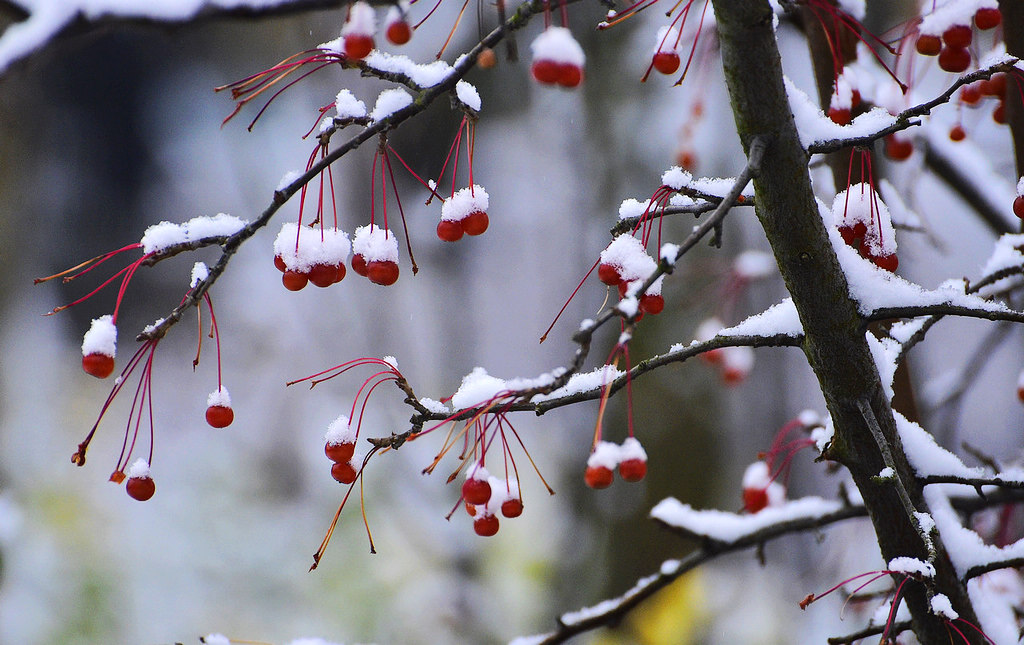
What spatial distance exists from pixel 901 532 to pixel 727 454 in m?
4.82

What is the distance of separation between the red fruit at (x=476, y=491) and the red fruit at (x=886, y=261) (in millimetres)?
603

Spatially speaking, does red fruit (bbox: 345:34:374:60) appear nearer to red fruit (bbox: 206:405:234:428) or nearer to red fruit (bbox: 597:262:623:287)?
red fruit (bbox: 597:262:623:287)

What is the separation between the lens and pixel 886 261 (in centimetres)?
98

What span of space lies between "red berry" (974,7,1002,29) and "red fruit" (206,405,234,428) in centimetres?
131

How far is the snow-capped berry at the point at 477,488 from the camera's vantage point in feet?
3.05

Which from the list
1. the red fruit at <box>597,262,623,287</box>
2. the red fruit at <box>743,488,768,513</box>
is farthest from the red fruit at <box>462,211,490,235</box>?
the red fruit at <box>743,488,768,513</box>

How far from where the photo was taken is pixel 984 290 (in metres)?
1.38

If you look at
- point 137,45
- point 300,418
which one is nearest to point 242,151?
point 137,45

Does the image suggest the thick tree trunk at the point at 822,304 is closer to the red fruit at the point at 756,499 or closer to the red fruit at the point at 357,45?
the red fruit at the point at 357,45


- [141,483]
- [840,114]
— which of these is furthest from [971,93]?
[141,483]

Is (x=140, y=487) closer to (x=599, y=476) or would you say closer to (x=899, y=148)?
(x=599, y=476)

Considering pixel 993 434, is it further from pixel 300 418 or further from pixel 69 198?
pixel 69 198

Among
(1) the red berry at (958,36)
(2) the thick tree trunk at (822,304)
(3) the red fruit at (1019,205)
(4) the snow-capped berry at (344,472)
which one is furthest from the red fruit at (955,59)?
(4) the snow-capped berry at (344,472)

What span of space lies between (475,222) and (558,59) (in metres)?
0.36
